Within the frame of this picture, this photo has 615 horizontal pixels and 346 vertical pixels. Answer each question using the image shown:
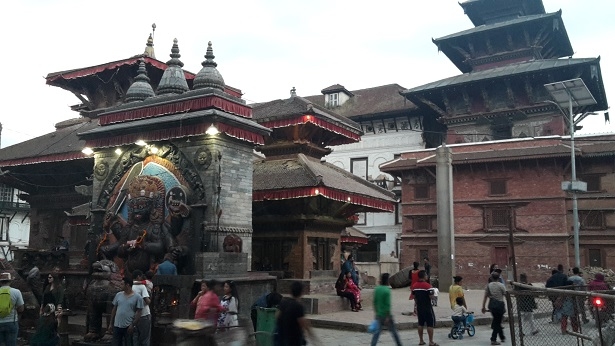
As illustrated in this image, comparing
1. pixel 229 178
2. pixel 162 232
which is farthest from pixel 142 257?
pixel 229 178

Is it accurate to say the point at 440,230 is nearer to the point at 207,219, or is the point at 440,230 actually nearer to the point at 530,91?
the point at 530,91

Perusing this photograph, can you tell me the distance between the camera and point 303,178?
17.2 m

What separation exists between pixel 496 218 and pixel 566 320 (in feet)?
72.8

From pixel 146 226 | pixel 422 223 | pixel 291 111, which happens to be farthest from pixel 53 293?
pixel 422 223

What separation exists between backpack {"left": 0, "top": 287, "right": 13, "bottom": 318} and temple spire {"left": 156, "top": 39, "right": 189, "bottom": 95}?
8.87m

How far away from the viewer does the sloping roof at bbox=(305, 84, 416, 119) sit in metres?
42.4

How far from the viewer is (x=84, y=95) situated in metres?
27.0

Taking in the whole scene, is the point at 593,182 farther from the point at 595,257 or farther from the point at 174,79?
the point at 174,79

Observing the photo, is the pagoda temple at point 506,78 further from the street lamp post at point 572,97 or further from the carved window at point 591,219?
the street lamp post at point 572,97

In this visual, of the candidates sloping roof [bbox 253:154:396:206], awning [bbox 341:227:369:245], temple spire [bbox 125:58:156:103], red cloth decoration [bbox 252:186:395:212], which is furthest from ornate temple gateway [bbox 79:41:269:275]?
awning [bbox 341:227:369:245]

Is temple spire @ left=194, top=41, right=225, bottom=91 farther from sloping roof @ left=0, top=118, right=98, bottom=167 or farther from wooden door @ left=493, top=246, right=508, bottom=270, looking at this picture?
wooden door @ left=493, top=246, right=508, bottom=270

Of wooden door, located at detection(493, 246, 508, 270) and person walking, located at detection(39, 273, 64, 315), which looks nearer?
person walking, located at detection(39, 273, 64, 315)

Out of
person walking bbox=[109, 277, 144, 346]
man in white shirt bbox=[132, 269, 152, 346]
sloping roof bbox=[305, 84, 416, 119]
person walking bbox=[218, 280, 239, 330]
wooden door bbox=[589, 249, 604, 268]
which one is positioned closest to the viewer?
person walking bbox=[109, 277, 144, 346]

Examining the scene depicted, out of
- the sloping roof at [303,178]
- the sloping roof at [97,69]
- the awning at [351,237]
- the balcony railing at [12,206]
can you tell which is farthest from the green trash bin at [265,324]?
the balcony railing at [12,206]
